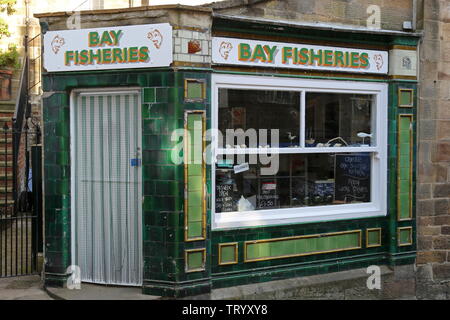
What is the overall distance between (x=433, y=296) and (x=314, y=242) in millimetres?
2341

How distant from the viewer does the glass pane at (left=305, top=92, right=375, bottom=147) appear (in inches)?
293

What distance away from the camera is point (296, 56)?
7.08 meters

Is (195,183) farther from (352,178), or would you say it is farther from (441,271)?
(441,271)

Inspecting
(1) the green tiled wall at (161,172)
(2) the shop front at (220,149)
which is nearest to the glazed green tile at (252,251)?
(2) the shop front at (220,149)

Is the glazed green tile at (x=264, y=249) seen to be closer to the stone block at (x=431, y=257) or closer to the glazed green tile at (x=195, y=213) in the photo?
the glazed green tile at (x=195, y=213)

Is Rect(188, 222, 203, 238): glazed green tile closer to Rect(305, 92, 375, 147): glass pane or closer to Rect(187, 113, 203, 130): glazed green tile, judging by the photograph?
Rect(187, 113, 203, 130): glazed green tile

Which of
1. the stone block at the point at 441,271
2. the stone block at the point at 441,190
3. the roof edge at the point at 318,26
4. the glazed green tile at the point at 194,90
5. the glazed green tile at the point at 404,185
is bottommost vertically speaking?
the stone block at the point at 441,271

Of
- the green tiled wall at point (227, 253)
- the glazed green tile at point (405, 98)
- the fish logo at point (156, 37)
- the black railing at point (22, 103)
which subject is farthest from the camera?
the black railing at point (22, 103)

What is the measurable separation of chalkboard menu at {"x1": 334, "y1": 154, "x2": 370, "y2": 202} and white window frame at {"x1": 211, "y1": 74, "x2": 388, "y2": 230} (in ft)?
0.29

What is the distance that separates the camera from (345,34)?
738cm

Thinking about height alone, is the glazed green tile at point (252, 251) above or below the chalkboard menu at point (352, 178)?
below

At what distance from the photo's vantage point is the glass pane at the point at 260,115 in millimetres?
6855

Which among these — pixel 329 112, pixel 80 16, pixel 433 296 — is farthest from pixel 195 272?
pixel 433 296

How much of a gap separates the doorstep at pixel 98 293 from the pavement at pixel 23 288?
138 mm
